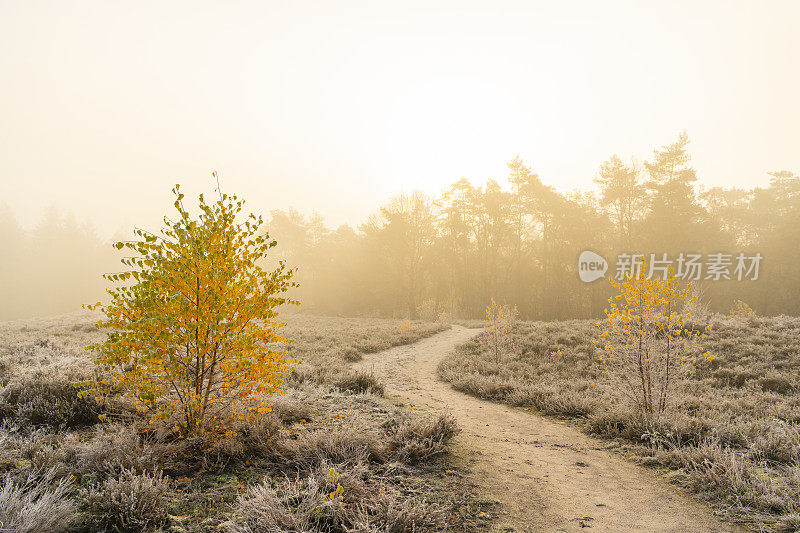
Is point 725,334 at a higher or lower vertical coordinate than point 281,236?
lower

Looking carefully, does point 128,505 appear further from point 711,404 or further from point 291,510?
point 711,404

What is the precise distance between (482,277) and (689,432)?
26.0m

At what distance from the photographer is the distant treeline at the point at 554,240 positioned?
26.4 m

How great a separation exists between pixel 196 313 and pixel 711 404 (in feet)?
29.2

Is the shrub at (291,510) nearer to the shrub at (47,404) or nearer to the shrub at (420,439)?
the shrub at (420,439)

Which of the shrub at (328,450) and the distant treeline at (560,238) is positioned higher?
the distant treeline at (560,238)

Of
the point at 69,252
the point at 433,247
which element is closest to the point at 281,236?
the point at 433,247

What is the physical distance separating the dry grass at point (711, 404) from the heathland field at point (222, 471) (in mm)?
2719

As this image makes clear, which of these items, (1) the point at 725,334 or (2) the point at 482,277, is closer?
(1) the point at 725,334

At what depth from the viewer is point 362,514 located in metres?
3.06

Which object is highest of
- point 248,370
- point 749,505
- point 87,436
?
point 248,370

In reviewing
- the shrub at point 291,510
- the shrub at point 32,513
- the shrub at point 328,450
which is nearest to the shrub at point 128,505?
the shrub at point 32,513

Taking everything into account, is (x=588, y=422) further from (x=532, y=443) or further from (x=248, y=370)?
(x=248, y=370)

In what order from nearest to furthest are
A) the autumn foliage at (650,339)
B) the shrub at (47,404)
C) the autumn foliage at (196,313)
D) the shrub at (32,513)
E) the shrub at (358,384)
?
the shrub at (32,513)
the autumn foliage at (196,313)
the shrub at (47,404)
the autumn foliage at (650,339)
the shrub at (358,384)
